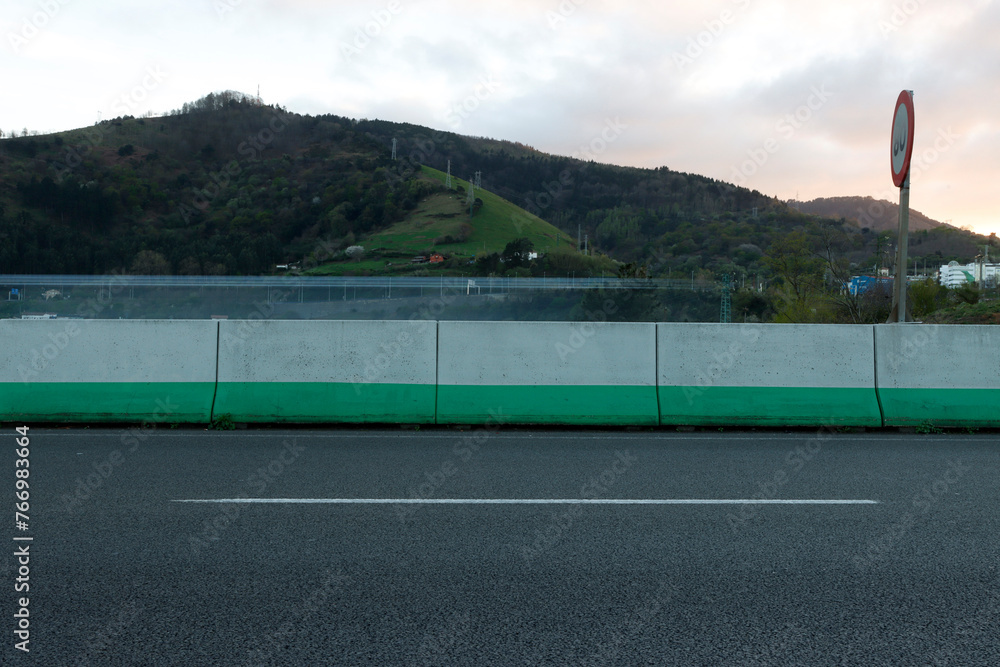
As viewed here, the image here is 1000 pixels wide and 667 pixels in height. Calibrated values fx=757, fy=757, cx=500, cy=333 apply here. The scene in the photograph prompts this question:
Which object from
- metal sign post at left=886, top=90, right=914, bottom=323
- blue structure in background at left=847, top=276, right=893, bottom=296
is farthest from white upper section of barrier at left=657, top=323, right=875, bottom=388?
blue structure in background at left=847, top=276, right=893, bottom=296

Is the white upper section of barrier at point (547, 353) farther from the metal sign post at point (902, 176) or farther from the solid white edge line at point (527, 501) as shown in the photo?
the metal sign post at point (902, 176)

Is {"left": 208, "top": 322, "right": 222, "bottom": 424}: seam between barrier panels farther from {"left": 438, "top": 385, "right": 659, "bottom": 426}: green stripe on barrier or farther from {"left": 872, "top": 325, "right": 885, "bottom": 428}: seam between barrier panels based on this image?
{"left": 872, "top": 325, "right": 885, "bottom": 428}: seam between barrier panels

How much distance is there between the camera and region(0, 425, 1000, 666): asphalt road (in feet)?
10.8

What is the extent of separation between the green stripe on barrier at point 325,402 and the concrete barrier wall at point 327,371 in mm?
11

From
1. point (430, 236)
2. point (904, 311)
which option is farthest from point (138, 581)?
point (430, 236)

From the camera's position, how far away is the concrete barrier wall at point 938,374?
30.3 feet

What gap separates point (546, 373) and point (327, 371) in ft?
8.91

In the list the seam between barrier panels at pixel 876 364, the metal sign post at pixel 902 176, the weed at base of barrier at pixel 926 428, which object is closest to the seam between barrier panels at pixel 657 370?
the seam between barrier panels at pixel 876 364

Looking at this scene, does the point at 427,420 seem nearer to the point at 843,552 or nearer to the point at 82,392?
the point at 82,392

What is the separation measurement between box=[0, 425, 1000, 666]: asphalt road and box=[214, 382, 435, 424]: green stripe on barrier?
164 cm

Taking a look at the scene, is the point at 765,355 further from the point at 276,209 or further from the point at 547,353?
the point at 276,209

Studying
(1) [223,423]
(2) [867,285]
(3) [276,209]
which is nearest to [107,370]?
(1) [223,423]

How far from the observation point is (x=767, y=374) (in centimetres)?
940

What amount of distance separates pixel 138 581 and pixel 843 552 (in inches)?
159
